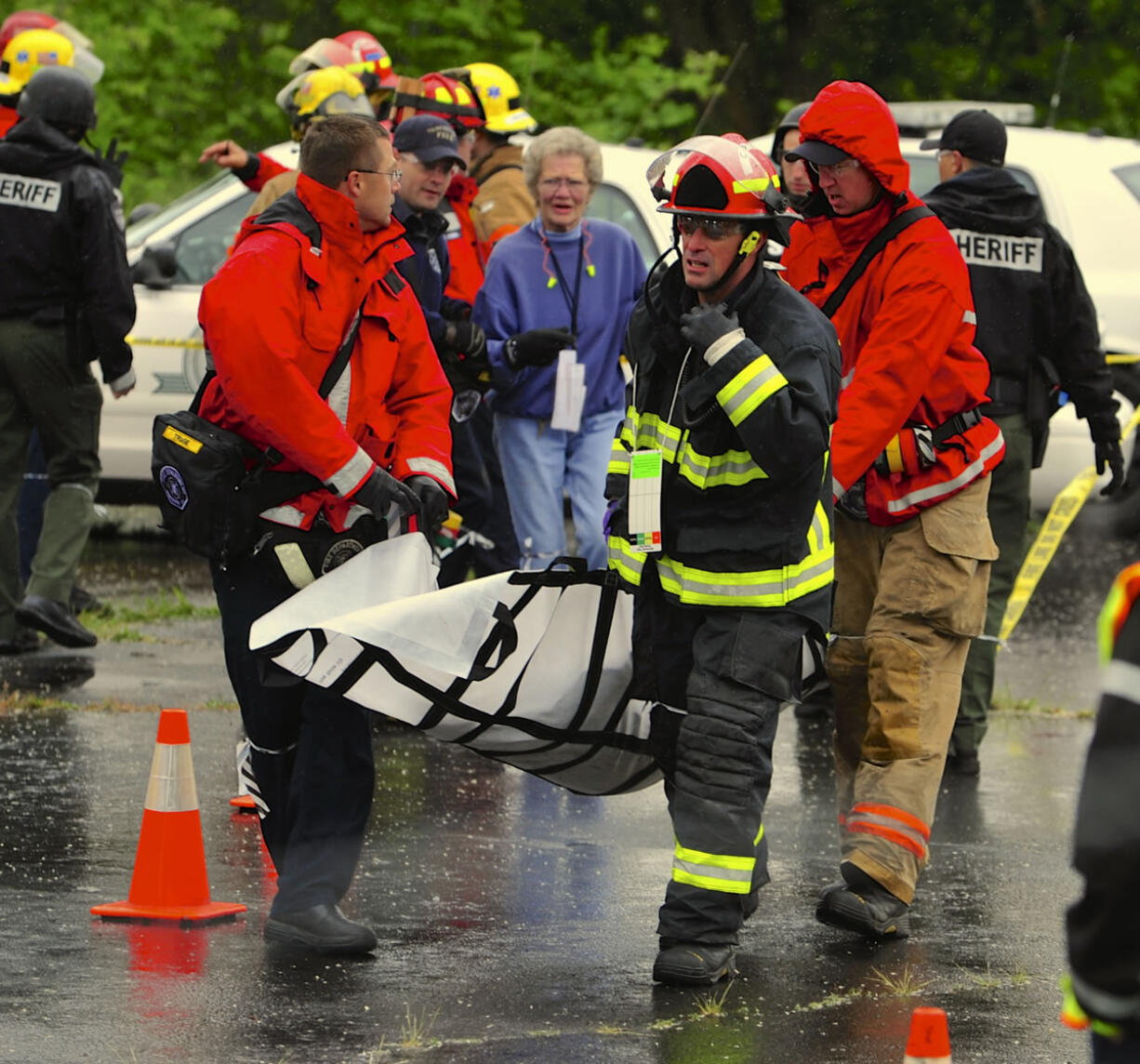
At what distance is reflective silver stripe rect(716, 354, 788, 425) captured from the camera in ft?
15.9

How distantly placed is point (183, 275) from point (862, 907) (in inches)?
257

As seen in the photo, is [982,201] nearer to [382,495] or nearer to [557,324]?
[557,324]

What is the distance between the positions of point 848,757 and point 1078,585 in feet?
21.0

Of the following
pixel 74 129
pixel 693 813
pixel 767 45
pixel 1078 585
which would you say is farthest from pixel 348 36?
pixel 767 45

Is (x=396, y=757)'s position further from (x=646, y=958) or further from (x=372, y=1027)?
(x=372, y=1027)

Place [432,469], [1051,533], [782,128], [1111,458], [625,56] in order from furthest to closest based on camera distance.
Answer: [625,56], [1051,533], [782,128], [1111,458], [432,469]

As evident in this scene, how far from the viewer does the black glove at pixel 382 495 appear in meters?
5.20

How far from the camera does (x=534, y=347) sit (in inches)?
303

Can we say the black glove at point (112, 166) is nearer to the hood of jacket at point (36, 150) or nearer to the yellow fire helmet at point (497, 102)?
the hood of jacket at point (36, 150)

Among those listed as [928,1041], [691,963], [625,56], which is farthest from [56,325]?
[625,56]

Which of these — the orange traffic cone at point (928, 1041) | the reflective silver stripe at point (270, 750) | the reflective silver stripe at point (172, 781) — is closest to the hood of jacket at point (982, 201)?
the reflective silver stripe at point (270, 750)

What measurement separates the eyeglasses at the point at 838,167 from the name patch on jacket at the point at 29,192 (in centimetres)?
403

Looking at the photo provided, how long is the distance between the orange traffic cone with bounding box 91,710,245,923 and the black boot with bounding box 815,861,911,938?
1.46m

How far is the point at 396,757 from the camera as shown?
299 inches
